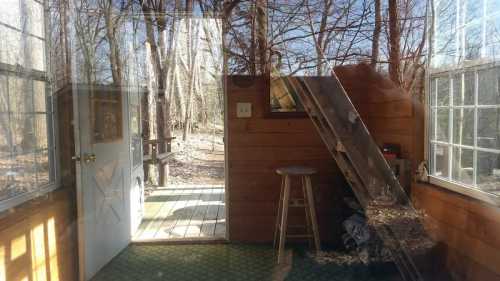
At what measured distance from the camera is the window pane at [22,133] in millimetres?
1704

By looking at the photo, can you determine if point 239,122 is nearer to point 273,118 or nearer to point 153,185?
point 273,118

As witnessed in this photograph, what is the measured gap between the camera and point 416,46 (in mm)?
2061

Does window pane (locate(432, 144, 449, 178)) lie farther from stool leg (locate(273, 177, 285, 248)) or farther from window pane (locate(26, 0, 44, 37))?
window pane (locate(26, 0, 44, 37))

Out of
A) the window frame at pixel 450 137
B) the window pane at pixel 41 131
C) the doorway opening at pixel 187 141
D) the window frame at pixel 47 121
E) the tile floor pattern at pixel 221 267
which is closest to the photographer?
the window frame at pixel 450 137

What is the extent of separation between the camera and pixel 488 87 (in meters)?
1.67

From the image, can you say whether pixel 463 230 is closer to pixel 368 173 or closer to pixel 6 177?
pixel 368 173

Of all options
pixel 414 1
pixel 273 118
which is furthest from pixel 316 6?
pixel 273 118

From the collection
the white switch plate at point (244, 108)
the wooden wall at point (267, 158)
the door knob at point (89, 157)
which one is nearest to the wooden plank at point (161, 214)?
the wooden wall at point (267, 158)

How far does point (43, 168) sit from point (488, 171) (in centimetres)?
217

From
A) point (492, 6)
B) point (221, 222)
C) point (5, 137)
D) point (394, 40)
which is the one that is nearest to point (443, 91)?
point (394, 40)

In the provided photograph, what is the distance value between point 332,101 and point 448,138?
69 centimetres

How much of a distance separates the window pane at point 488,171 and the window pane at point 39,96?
84.7 inches

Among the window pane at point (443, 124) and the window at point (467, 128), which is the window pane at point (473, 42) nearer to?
the window at point (467, 128)

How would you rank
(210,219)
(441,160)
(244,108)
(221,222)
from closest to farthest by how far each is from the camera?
(441,160), (244,108), (221,222), (210,219)
